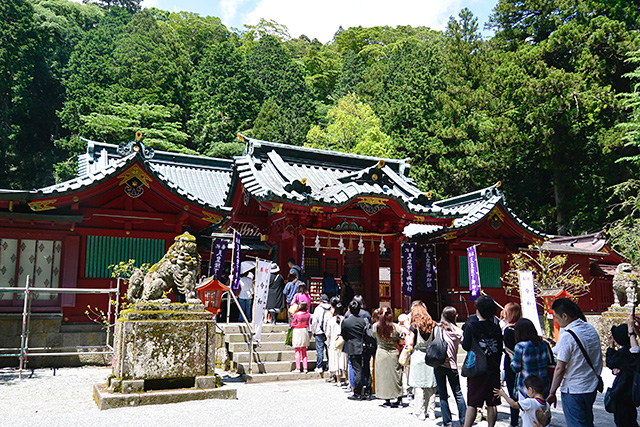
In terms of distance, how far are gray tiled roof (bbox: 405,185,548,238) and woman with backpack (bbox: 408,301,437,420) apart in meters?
8.96

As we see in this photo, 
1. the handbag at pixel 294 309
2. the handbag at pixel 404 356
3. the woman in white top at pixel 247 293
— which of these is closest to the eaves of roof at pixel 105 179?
the woman in white top at pixel 247 293

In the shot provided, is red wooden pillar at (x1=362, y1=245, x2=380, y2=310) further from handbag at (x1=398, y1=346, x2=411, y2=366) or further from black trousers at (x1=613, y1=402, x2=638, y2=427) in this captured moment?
black trousers at (x1=613, y1=402, x2=638, y2=427)

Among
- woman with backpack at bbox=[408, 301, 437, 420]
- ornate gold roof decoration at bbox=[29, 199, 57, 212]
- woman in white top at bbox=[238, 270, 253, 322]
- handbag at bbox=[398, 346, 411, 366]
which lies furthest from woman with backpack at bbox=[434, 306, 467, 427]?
ornate gold roof decoration at bbox=[29, 199, 57, 212]

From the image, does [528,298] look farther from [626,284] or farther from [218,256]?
[218,256]

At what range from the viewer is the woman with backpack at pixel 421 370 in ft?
22.5

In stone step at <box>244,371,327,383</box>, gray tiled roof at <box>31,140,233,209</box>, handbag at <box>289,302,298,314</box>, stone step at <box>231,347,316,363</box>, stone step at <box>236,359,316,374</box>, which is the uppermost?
gray tiled roof at <box>31,140,233,209</box>

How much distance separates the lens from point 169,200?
13070mm

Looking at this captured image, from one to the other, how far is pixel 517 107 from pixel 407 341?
24299 millimetres

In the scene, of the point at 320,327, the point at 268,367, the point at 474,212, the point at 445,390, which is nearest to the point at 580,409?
the point at 445,390

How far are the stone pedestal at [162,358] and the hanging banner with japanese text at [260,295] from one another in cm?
250

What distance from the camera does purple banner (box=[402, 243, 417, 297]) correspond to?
1563 cm

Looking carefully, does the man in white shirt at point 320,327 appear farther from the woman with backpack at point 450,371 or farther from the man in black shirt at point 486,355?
the man in black shirt at point 486,355

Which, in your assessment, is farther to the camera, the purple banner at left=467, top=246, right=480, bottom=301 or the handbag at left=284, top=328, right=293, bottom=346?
the purple banner at left=467, top=246, right=480, bottom=301

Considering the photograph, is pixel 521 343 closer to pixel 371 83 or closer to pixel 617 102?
pixel 617 102
